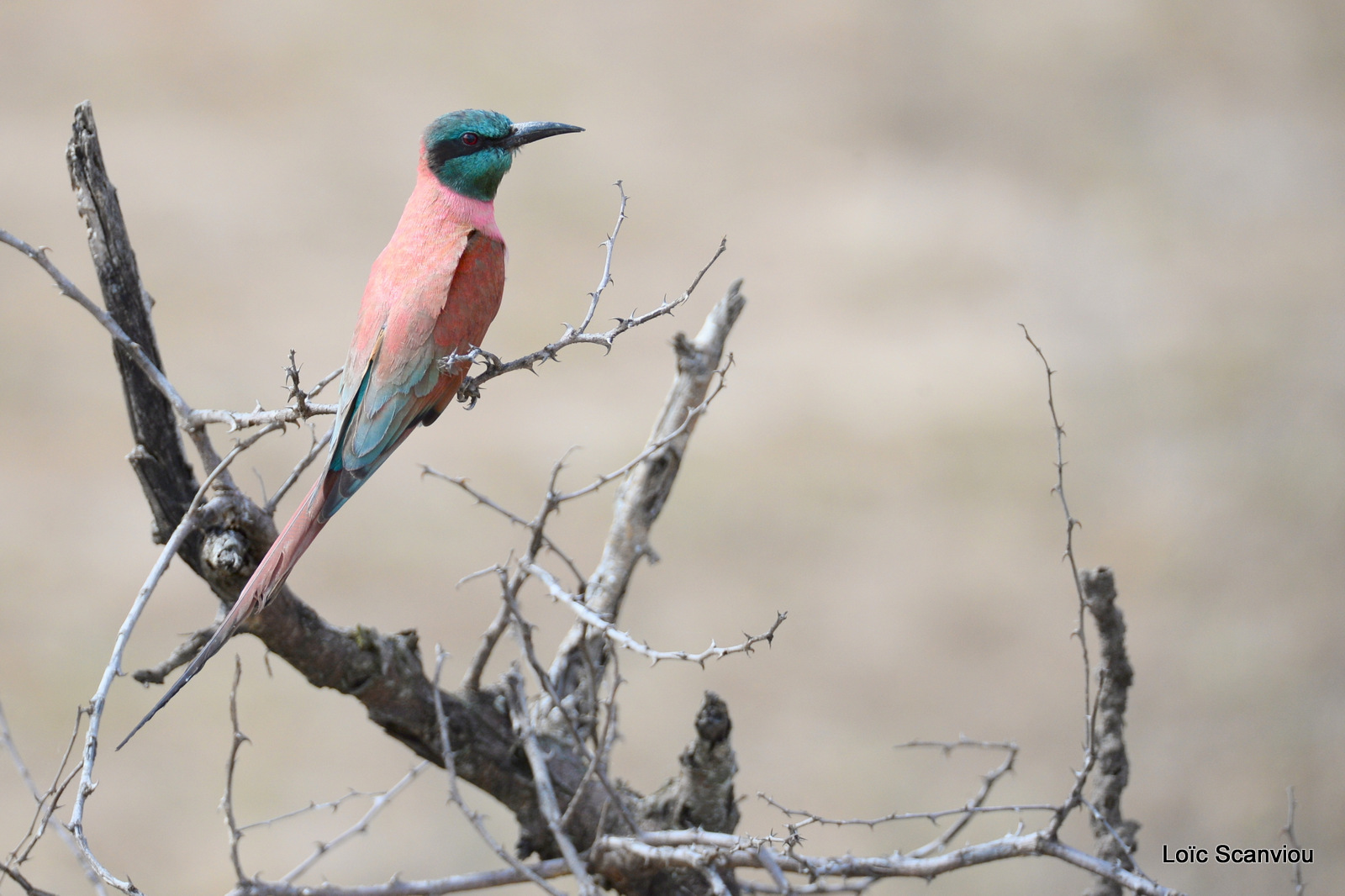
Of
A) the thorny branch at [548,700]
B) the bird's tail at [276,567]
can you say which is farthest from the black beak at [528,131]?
the bird's tail at [276,567]

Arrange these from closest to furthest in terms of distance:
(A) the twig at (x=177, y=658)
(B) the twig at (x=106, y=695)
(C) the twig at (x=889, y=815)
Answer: (B) the twig at (x=106, y=695), (C) the twig at (x=889, y=815), (A) the twig at (x=177, y=658)

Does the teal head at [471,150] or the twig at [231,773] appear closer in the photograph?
the twig at [231,773]

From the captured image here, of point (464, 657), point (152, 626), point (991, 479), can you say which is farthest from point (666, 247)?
point (152, 626)

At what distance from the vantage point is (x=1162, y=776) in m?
7.23

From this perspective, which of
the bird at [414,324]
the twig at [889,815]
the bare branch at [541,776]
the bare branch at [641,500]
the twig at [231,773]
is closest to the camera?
the twig at [231,773]

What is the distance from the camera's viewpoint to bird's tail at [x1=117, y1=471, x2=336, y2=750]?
6.63ft

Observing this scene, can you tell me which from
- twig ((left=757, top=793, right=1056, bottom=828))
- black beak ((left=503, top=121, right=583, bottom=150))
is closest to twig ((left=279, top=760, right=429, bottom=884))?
twig ((left=757, top=793, right=1056, bottom=828))

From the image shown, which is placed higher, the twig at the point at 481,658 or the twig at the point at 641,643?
the twig at the point at 481,658

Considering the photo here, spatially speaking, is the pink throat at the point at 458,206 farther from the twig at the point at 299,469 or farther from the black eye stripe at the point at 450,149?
the twig at the point at 299,469

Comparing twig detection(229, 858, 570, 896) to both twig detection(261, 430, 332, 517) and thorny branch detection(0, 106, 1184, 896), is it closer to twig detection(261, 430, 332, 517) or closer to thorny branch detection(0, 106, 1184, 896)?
thorny branch detection(0, 106, 1184, 896)

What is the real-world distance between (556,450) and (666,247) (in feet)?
9.74

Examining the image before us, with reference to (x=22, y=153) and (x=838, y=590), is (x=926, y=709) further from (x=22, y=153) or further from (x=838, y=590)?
(x=22, y=153)

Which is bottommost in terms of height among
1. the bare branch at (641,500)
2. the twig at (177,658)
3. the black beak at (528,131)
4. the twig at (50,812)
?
the twig at (50,812)

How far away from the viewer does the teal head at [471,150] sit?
8.76 ft
